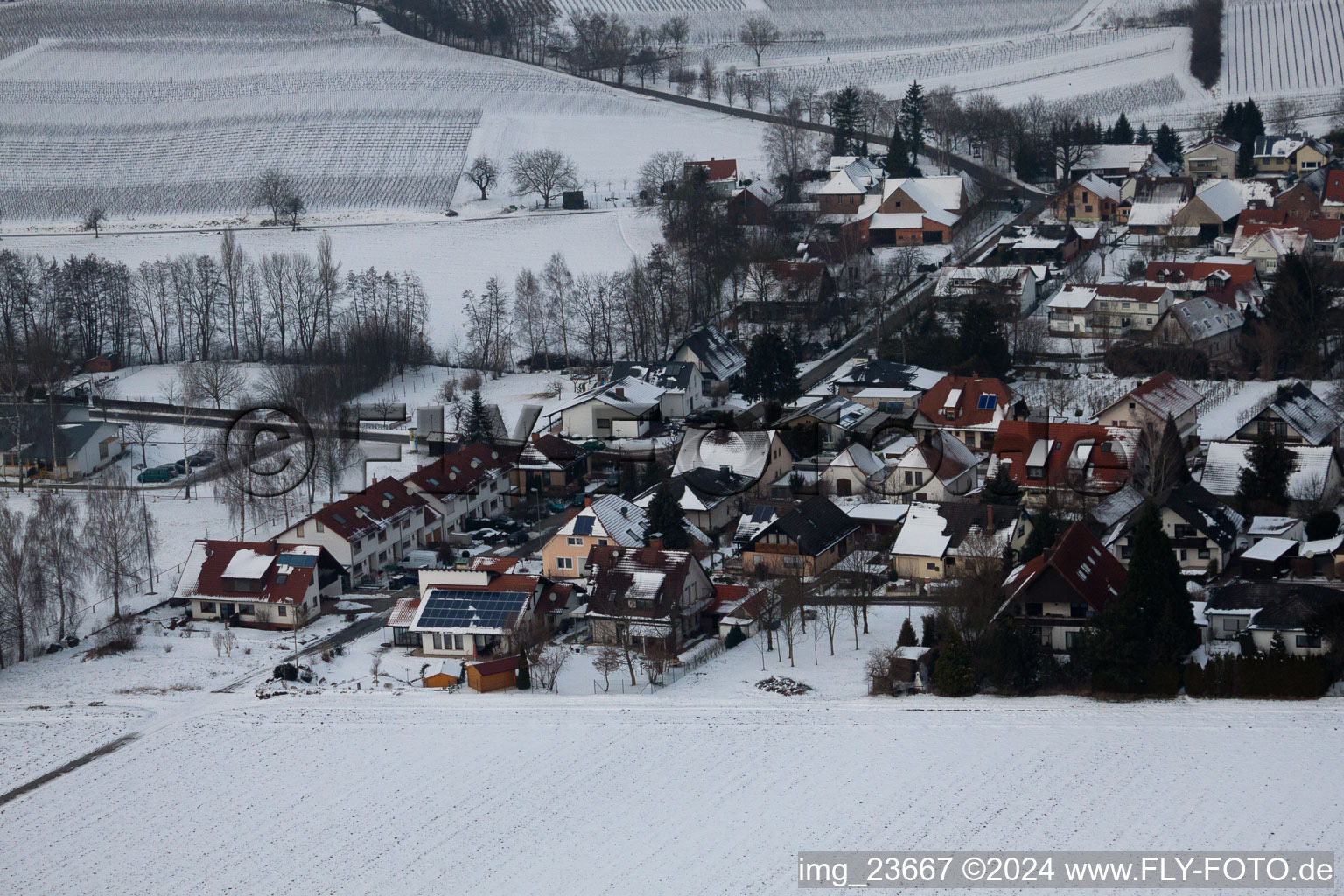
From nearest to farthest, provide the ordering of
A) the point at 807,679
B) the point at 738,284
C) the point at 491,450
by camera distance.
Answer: the point at 807,679 < the point at 491,450 < the point at 738,284

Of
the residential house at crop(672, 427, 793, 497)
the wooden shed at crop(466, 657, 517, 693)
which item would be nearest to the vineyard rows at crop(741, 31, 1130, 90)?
the residential house at crop(672, 427, 793, 497)

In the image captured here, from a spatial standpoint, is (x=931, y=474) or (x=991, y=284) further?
(x=991, y=284)

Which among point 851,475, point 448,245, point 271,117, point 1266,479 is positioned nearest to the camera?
point 1266,479

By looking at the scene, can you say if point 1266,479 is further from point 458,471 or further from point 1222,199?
point 1222,199

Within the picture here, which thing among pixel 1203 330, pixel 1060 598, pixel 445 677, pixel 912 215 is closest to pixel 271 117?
pixel 912 215

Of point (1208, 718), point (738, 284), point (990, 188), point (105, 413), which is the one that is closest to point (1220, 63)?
point (990, 188)

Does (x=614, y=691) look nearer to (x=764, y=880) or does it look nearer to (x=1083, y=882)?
(x=764, y=880)

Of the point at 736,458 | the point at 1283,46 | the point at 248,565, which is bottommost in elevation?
the point at 248,565
